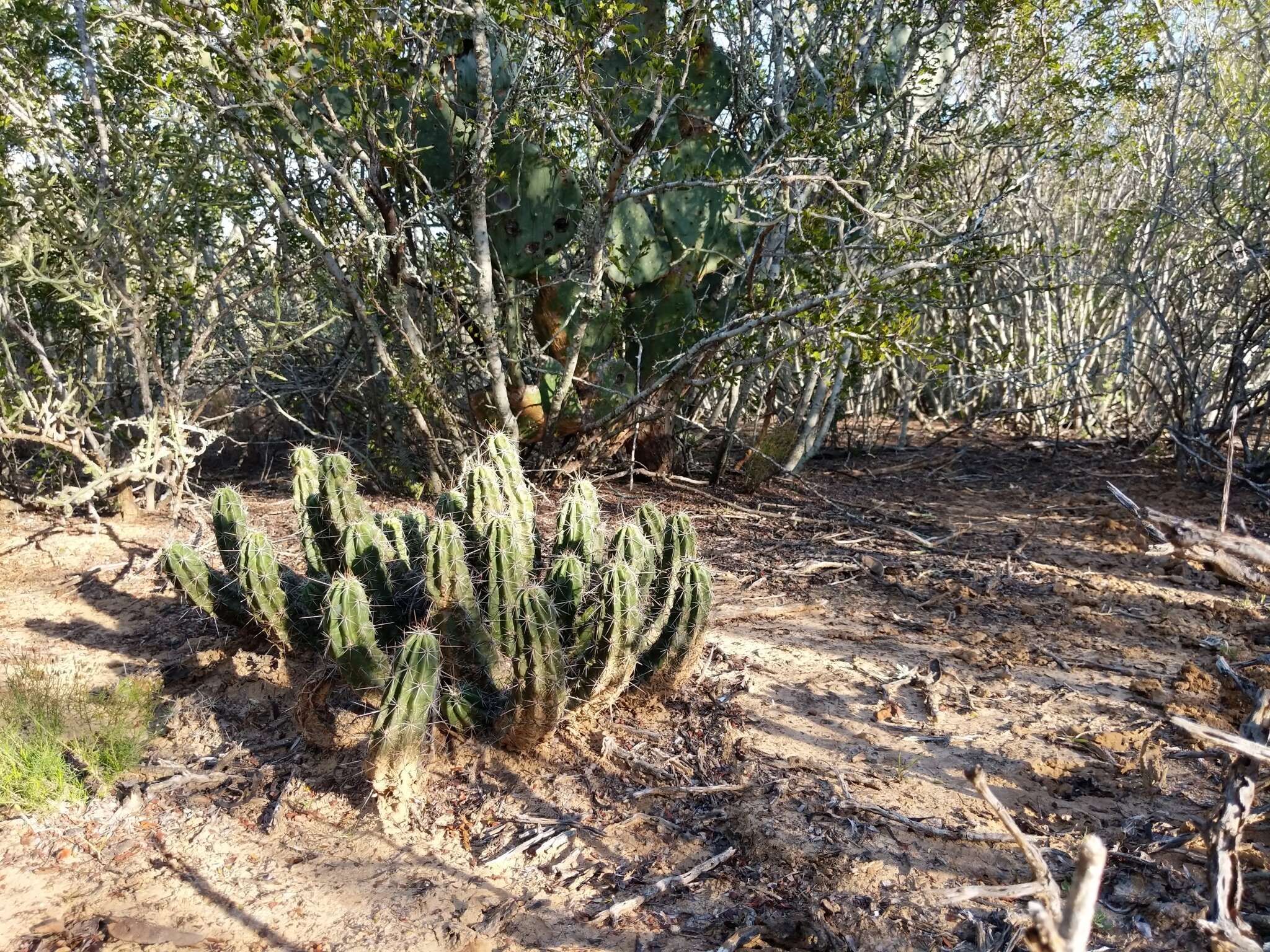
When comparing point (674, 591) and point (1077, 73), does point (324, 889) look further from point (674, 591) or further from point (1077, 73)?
point (1077, 73)

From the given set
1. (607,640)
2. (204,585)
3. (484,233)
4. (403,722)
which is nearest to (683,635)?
(607,640)

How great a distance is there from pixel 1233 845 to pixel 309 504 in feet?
10.8

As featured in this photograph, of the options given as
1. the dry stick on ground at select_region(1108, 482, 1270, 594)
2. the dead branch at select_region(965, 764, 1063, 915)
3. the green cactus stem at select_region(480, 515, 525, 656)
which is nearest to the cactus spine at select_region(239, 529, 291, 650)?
the green cactus stem at select_region(480, 515, 525, 656)

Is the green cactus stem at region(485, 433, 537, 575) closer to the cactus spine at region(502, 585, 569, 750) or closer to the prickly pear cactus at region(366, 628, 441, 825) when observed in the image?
the cactus spine at region(502, 585, 569, 750)

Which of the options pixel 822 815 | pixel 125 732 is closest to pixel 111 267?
pixel 125 732

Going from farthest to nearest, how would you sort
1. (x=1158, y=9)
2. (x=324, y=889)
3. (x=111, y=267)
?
(x=1158, y=9) → (x=111, y=267) → (x=324, y=889)

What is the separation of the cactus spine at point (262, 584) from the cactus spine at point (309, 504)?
179 mm

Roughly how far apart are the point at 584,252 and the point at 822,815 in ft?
13.7

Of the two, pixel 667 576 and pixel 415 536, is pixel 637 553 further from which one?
pixel 415 536

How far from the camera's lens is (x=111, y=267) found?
17.8ft

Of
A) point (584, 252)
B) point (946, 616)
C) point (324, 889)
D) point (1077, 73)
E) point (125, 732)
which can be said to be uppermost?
point (1077, 73)

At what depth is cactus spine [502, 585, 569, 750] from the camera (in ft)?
9.64

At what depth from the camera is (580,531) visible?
3.42 meters

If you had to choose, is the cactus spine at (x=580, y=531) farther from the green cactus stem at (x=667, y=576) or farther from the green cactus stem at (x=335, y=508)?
the green cactus stem at (x=335, y=508)
